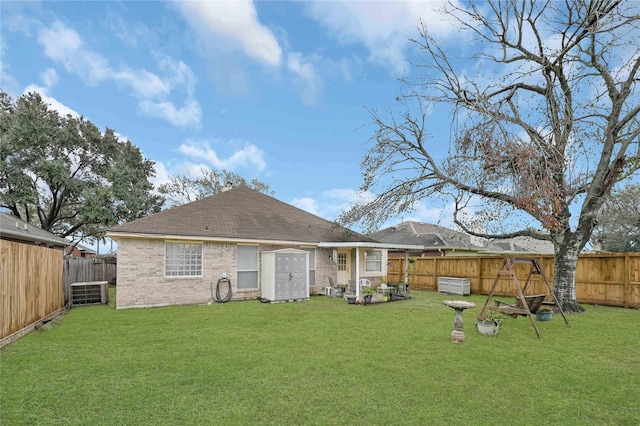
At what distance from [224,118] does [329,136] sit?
211 inches

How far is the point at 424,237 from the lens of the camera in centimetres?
2767

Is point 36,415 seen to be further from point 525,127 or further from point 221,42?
point 525,127

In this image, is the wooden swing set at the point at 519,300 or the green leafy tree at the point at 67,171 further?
the green leafy tree at the point at 67,171

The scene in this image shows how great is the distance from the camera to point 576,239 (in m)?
10.6

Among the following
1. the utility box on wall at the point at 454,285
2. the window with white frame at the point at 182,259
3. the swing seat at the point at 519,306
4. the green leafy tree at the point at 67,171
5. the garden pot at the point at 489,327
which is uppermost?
the green leafy tree at the point at 67,171

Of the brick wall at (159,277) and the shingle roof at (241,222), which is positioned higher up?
the shingle roof at (241,222)

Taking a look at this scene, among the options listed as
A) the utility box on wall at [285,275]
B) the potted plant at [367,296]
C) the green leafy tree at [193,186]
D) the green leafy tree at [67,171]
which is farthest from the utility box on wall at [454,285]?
the green leafy tree at [193,186]

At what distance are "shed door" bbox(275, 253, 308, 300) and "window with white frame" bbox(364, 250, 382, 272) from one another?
369 cm

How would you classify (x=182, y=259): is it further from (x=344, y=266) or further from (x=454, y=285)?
(x=454, y=285)

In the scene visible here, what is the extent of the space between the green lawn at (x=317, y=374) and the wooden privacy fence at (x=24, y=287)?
0.45 m

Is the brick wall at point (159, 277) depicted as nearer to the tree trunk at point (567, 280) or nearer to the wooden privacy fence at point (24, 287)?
the wooden privacy fence at point (24, 287)

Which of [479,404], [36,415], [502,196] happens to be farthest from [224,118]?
[479,404]

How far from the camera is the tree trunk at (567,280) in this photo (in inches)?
414

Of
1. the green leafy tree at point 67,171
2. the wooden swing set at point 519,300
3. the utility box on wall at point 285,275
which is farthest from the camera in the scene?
the green leafy tree at point 67,171
